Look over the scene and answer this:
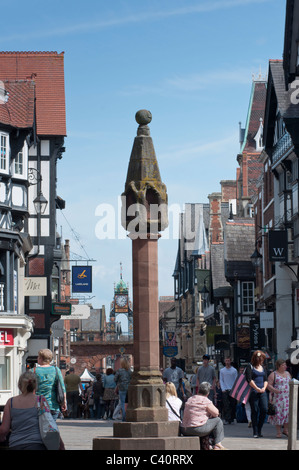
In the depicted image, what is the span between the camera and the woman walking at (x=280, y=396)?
18.4 m

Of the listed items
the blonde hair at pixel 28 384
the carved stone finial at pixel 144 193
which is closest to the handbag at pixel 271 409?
the carved stone finial at pixel 144 193

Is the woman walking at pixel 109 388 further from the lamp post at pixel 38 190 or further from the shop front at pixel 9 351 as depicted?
the lamp post at pixel 38 190

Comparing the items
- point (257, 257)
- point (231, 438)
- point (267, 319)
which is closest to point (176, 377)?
point (231, 438)

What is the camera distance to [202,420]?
558 inches

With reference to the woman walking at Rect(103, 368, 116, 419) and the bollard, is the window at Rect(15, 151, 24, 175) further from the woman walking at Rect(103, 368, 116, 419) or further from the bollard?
the bollard

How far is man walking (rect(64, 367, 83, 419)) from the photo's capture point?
96.0 ft

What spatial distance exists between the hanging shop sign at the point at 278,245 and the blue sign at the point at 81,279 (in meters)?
12.2

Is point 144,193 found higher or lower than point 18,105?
lower

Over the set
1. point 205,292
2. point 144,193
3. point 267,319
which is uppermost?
point 144,193

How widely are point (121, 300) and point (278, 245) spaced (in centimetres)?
15057

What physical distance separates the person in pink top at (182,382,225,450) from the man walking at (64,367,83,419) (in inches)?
599

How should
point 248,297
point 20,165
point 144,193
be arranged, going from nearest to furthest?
point 144,193, point 20,165, point 248,297

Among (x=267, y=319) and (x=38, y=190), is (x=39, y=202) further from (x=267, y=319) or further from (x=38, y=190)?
(x=267, y=319)
